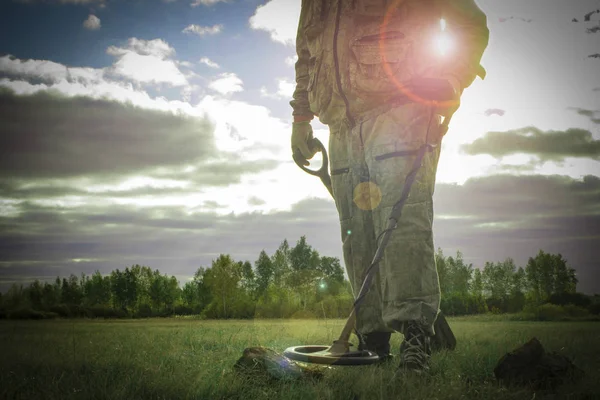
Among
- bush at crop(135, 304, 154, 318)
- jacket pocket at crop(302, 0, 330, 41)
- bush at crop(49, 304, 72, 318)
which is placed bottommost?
bush at crop(135, 304, 154, 318)

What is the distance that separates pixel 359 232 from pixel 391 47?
5.53 ft

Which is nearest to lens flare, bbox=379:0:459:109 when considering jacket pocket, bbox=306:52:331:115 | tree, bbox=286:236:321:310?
jacket pocket, bbox=306:52:331:115

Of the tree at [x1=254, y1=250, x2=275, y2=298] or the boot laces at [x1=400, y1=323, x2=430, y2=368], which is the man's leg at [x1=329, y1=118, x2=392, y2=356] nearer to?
the boot laces at [x1=400, y1=323, x2=430, y2=368]

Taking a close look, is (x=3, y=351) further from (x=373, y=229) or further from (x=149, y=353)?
(x=373, y=229)

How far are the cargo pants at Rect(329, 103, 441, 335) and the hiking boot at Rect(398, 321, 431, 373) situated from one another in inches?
2.6

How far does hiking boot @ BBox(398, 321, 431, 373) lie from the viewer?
3.20 metres

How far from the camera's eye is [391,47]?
3.70 meters

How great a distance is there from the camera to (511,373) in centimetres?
324

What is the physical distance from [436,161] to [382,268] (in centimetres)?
111

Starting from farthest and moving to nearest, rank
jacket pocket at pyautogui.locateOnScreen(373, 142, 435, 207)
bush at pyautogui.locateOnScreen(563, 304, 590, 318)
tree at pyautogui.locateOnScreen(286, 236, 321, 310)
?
tree at pyautogui.locateOnScreen(286, 236, 321, 310), bush at pyautogui.locateOnScreen(563, 304, 590, 318), jacket pocket at pyautogui.locateOnScreen(373, 142, 435, 207)

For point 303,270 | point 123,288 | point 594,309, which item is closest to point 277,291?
point 303,270

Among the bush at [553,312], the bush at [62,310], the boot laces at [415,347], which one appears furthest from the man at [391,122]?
the bush at [553,312]

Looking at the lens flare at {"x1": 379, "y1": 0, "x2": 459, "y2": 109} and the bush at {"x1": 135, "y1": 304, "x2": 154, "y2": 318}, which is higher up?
the lens flare at {"x1": 379, "y1": 0, "x2": 459, "y2": 109}

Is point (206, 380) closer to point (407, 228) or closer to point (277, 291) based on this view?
point (407, 228)
